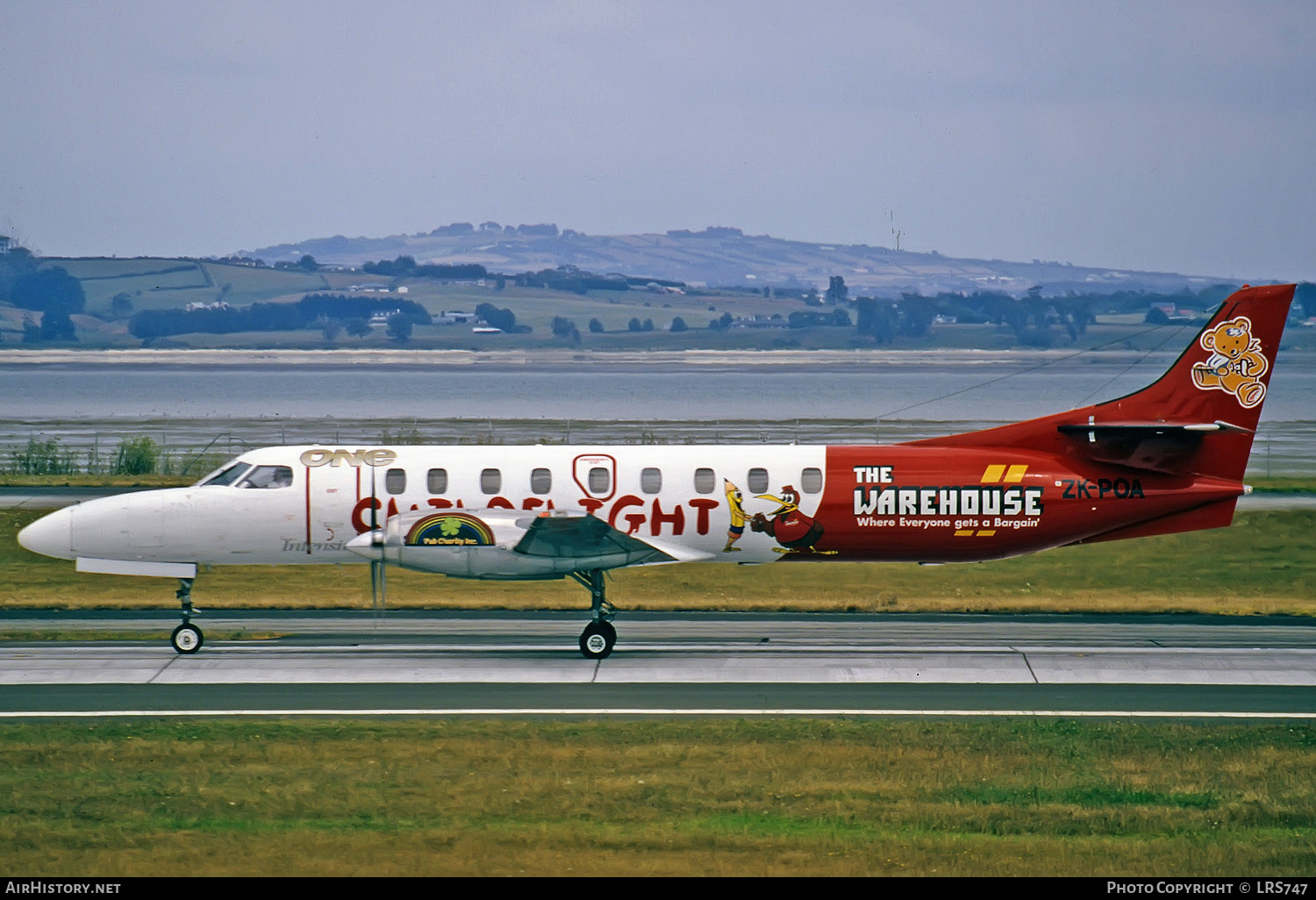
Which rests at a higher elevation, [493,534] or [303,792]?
[493,534]

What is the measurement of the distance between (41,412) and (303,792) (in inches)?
4678

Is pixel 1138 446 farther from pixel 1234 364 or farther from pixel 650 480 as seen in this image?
pixel 650 480

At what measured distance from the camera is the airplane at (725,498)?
83.2 ft

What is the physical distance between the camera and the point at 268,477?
2569 centimetres

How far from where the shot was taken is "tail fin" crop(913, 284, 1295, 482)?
25.8 meters

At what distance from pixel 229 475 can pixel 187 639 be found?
2972 mm

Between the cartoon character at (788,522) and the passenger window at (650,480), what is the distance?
5.81ft

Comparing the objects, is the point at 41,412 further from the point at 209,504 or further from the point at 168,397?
the point at 209,504

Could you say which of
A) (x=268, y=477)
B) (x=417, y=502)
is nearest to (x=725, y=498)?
(x=417, y=502)

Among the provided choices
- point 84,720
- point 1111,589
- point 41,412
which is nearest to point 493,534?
point 84,720

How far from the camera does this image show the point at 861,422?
7462 centimetres

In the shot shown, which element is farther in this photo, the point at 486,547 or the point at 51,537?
the point at 51,537

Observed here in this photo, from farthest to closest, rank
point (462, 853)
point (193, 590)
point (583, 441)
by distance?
1. point (583, 441)
2. point (193, 590)
3. point (462, 853)

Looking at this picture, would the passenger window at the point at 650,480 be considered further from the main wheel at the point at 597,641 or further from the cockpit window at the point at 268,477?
the cockpit window at the point at 268,477
